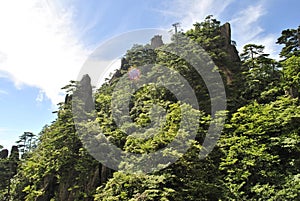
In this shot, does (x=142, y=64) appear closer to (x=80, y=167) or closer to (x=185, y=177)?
(x=80, y=167)

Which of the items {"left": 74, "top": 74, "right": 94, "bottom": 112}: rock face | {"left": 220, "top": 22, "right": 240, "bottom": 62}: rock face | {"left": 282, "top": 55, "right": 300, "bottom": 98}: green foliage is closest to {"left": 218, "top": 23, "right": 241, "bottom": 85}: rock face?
{"left": 220, "top": 22, "right": 240, "bottom": 62}: rock face

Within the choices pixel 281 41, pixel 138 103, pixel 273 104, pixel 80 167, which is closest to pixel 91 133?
pixel 80 167

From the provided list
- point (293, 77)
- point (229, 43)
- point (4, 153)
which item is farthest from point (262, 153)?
point (4, 153)

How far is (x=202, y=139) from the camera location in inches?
526

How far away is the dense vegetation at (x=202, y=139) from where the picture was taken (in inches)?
434

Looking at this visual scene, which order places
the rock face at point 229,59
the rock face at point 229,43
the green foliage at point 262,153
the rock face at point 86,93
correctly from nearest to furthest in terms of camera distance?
1. the green foliage at point 262,153
2. the rock face at point 229,59
3. the rock face at point 86,93
4. the rock face at point 229,43

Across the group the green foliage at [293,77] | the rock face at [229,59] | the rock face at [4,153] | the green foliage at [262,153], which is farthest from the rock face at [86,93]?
the rock face at [4,153]

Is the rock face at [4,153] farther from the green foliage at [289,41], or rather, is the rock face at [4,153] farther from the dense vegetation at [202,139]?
the green foliage at [289,41]

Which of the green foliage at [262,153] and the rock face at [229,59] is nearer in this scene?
the green foliage at [262,153]

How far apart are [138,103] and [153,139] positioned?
5702 millimetres

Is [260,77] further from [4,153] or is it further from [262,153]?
[4,153]

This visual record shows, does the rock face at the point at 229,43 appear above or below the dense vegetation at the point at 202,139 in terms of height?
above

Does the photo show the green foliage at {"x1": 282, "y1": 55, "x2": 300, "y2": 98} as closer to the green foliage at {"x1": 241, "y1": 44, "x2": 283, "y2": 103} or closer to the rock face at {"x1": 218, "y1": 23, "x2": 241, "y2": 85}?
the green foliage at {"x1": 241, "y1": 44, "x2": 283, "y2": 103}

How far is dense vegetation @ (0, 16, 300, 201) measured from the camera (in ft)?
36.2
